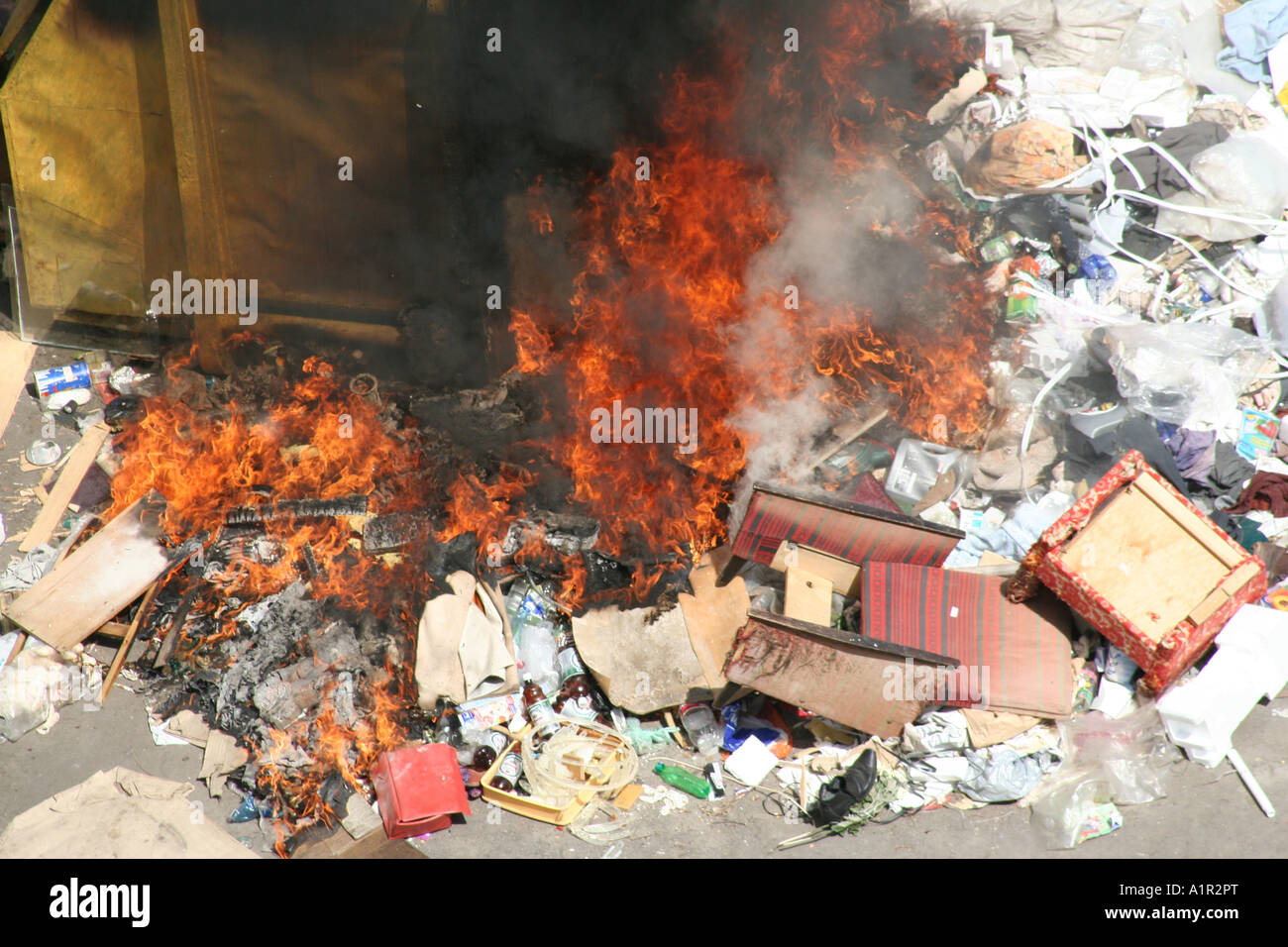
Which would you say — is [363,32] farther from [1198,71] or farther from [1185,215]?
[1198,71]

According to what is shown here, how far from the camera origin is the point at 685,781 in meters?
5.61

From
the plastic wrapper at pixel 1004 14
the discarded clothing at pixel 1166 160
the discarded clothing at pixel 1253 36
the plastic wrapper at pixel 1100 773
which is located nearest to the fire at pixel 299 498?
the plastic wrapper at pixel 1100 773

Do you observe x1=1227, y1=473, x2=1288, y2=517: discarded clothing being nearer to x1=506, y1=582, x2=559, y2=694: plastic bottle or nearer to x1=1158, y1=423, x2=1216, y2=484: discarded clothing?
x1=1158, y1=423, x2=1216, y2=484: discarded clothing

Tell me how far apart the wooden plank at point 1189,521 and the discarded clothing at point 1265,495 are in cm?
102

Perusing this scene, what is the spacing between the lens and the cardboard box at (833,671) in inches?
209

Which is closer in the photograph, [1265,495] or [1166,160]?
[1265,495]

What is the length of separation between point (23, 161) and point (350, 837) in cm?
552

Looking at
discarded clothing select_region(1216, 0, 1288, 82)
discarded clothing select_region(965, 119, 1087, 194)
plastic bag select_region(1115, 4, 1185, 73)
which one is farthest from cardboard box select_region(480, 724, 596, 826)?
discarded clothing select_region(1216, 0, 1288, 82)

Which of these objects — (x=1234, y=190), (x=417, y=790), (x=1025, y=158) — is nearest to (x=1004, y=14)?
(x=1025, y=158)

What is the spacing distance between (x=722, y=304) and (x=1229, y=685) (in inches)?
153

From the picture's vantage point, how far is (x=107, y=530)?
249 inches

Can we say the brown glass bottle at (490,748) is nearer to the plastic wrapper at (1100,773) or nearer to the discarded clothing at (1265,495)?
the plastic wrapper at (1100,773)

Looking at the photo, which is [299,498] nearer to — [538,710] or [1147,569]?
[538,710]
